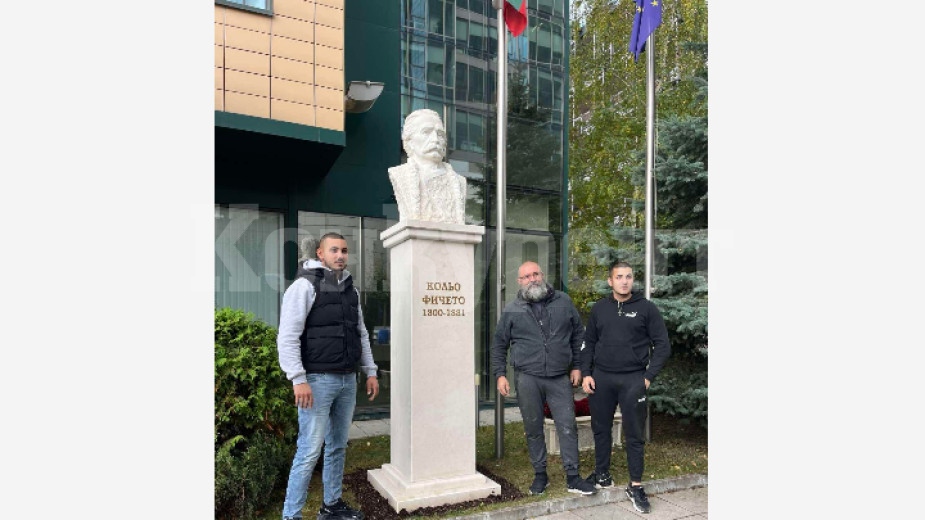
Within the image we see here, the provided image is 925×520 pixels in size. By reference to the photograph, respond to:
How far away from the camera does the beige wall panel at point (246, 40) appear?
18.9 ft

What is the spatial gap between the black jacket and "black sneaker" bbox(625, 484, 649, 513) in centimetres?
104

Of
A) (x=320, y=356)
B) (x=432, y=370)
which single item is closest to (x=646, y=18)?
(x=432, y=370)

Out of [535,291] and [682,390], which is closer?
[535,291]

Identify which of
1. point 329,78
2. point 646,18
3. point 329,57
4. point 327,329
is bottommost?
point 327,329

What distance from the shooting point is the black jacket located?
460cm

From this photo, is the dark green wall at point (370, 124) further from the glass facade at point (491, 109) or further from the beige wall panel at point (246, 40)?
the beige wall panel at point (246, 40)

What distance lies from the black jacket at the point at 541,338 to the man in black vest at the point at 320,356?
4.47ft

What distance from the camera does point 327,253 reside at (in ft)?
12.7

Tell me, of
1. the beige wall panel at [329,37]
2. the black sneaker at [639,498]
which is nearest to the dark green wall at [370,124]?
the beige wall panel at [329,37]

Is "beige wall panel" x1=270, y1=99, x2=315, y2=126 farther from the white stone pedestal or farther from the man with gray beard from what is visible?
the man with gray beard

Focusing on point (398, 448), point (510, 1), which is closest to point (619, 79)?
point (510, 1)

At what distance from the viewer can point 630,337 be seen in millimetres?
4465

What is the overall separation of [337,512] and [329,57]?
4.66 metres

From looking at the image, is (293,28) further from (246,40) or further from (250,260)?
(250,260)
